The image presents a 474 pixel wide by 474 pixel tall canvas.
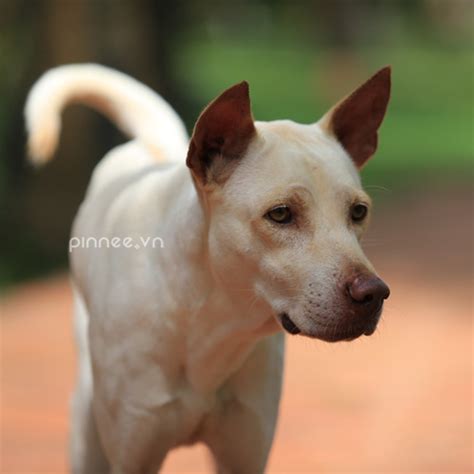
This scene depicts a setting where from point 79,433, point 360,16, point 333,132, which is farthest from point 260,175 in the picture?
point 360,16

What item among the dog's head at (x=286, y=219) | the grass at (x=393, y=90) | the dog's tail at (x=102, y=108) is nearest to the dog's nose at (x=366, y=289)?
the dog's head at (x=286, y=219)

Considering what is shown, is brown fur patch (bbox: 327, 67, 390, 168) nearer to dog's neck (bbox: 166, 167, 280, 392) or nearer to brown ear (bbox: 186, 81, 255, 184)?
brown ear (bbox: 186, 81, 255, 184)

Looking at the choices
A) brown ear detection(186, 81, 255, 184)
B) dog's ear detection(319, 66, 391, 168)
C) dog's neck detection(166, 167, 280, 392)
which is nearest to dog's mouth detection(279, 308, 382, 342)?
dog's neck detection(166, 167, 280, 392)

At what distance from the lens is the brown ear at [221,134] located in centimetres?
335

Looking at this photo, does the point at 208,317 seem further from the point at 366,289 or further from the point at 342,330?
the point at 366,289

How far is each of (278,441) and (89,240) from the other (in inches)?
108

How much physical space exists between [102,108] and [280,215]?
8.24 feet

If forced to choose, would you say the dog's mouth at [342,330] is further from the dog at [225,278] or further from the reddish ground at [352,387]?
the reddish ground at [352,387]

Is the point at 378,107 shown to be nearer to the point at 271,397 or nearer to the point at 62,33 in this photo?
the point at 271,397

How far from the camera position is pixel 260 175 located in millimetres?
3400

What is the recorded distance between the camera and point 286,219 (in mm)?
3322

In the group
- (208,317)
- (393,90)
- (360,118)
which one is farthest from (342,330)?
(393,90)

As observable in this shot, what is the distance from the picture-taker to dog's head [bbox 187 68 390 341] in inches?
127

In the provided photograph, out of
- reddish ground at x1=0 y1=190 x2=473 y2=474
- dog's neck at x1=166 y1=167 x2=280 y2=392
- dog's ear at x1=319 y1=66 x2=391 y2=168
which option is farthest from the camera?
reddish ground at x1=0 y1=190 x2=473 y2=474
